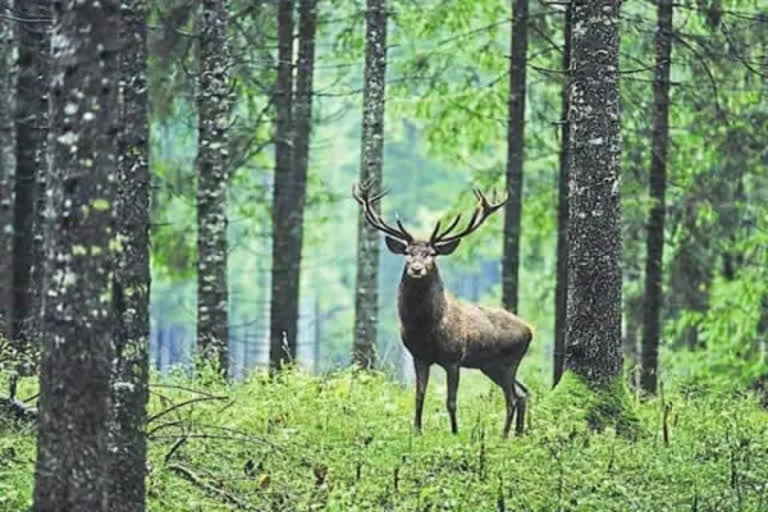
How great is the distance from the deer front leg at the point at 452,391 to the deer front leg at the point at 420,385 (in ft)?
0.74

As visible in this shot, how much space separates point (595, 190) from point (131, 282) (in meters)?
5.66

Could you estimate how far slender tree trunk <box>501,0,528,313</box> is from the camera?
19562mm

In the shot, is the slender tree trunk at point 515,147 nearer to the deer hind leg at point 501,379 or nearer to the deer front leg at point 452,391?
the deer hind leg at point 501,379

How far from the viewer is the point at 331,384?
47.8ft

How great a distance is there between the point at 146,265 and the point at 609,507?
3982 millimetres

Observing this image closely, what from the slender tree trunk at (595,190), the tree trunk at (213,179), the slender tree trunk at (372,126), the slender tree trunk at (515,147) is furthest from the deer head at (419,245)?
the slender tree trunk at (515,147)

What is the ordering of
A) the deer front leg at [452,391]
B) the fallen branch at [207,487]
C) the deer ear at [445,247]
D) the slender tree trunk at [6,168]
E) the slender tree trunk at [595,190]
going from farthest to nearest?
the slender tree trunk at [6,168] → the deer ear at [445,247] → the deer front leg at [452,391] → the slender tree trunk at [595,190] → the fallen branch at [207,487]

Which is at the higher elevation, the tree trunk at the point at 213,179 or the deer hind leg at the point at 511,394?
the tree trunk at the point at 213,179

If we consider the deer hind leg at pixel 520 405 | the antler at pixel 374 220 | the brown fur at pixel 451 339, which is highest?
the antler at pixel 374 220

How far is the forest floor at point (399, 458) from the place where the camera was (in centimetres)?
1049

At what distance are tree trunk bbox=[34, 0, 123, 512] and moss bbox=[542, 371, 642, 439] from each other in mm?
6080

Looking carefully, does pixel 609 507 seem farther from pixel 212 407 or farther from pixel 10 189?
pixel 10 189

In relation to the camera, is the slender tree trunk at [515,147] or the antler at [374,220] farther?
the slender tree trunk at [515,147]

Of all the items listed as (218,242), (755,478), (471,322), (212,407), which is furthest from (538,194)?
(755,478)
